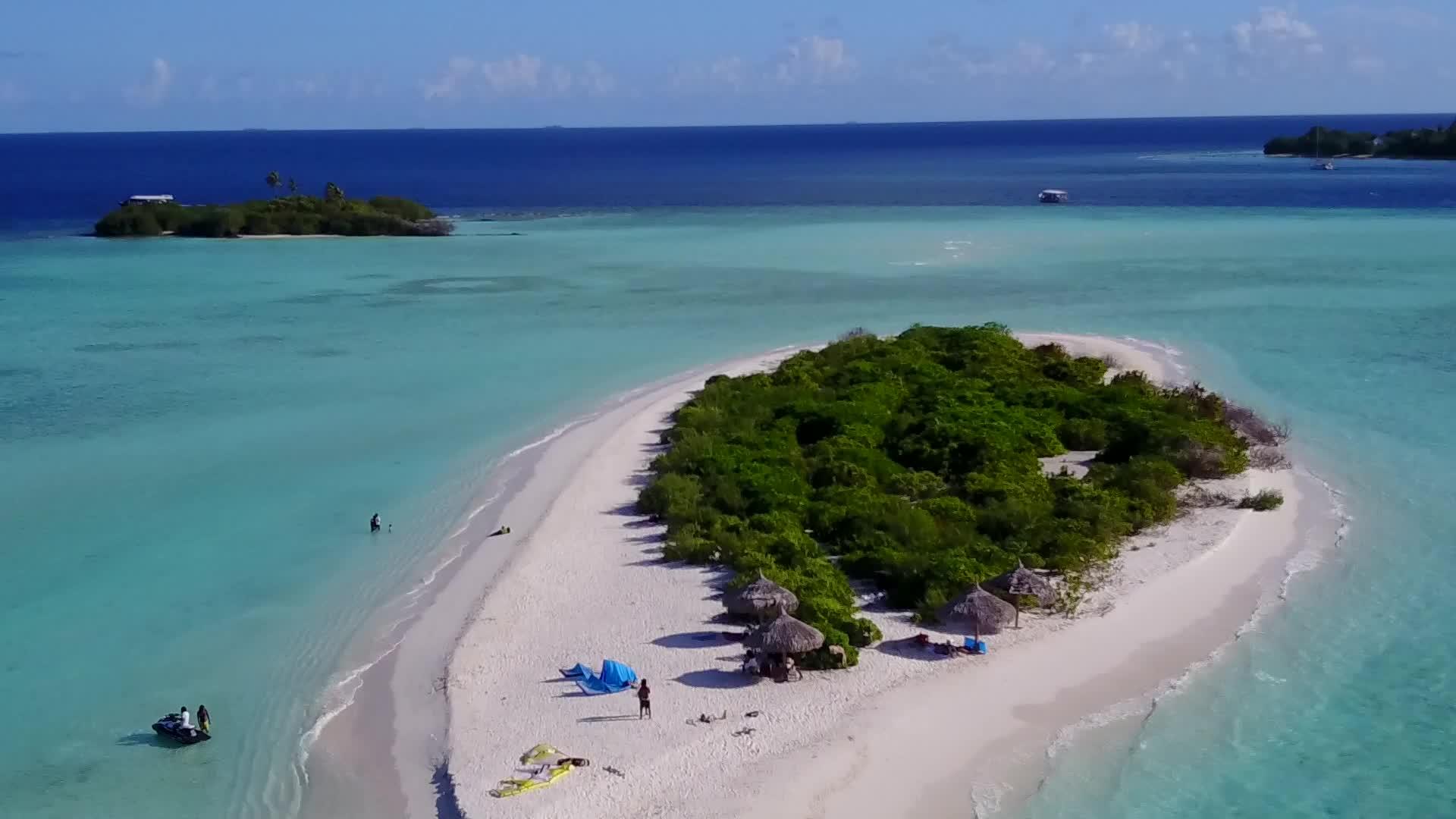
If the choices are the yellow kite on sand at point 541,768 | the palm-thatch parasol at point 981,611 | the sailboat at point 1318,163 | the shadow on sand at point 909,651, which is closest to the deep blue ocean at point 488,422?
the yellow kite on sand at point 541,768

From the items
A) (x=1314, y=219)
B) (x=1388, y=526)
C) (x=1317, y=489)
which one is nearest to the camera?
(x=1388, y=526)

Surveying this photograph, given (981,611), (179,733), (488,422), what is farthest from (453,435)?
(981,611)

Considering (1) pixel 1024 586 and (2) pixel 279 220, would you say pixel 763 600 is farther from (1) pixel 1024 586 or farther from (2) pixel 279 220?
(2) pixel 279 220

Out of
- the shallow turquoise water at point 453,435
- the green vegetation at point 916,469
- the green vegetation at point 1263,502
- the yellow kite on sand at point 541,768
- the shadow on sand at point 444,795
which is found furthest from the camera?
the green vegetation at point 1263,502

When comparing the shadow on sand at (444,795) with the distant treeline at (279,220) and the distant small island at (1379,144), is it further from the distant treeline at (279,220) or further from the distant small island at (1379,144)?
the distant small island at (1379,144)

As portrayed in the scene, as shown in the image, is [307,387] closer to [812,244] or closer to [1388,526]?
[1388,526]

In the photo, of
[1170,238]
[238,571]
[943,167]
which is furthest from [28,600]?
[943,167]

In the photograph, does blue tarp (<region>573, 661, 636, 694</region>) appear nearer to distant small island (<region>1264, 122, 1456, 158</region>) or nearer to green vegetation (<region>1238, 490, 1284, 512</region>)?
green vegetation (<region>1238, 490, 1284, 512</region>)
